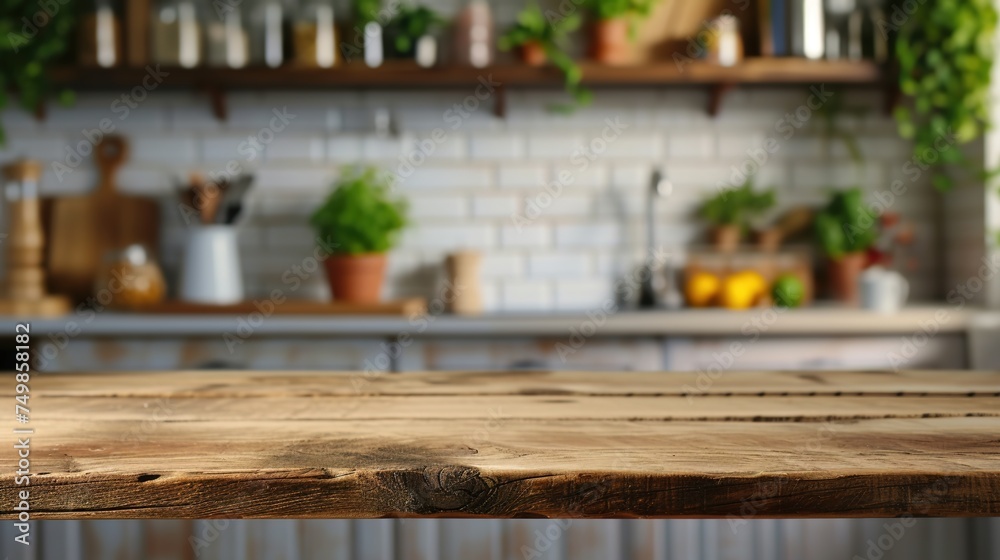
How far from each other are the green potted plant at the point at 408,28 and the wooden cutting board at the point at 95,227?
0.99 metres

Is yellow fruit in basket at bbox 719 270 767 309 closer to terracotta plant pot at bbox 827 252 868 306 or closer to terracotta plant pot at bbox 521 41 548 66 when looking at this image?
terracotta plant pot at bbox 827 252 868 306

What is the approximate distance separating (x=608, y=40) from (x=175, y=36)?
142 centimetres

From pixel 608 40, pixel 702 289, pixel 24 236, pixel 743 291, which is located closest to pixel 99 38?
pixel 24 236

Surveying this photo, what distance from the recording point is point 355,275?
2.63 m

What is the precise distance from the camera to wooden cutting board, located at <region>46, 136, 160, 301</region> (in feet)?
9.16

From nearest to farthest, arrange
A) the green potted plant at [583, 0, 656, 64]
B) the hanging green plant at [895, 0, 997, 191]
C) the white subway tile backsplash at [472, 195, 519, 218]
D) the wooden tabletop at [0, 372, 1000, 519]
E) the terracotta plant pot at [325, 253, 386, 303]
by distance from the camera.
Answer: the wooden tabletop at [0, 372, 1000, 519] → the hanging green plant at [895, 0, 997, 191] → the terracotta plant pot at [325, 253, 386, 303] → the green potted plant at [583, 0, 656, 64] → the white subway tile backsplash at [472, 195, 519, 218]

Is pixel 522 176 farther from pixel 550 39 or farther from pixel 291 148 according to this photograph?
pixel 291 148

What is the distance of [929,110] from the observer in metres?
2.78

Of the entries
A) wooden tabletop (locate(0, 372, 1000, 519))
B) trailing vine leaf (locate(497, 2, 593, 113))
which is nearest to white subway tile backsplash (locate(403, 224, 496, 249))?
trailing vine leaf (locate(497, 2, 593, 113))

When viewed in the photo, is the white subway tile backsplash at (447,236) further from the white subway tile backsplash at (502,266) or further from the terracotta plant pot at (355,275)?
the terracotta plant pot at (355,275)

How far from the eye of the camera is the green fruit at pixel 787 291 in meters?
2.59

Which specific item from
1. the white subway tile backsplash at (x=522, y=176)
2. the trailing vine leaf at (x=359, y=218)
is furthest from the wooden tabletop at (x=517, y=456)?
the white subway tile backsplash at (x=522, y=176)

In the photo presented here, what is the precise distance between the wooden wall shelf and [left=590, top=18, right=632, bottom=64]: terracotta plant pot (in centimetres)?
12

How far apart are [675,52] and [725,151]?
0.38 metres
